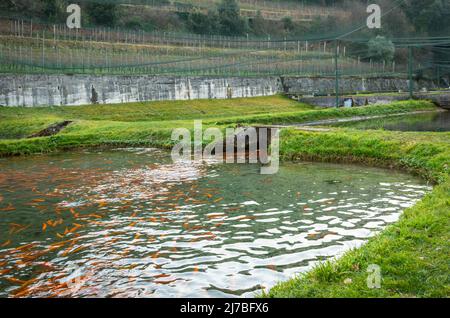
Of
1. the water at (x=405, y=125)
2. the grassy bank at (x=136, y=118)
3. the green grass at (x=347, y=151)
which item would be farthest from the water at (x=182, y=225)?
the water at (x=405, y=125)

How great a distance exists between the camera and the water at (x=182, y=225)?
752 cm

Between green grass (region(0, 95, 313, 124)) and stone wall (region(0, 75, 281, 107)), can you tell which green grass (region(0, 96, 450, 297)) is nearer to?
green grass (region(0, 95, 313, 124))

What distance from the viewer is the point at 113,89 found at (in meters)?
44.6

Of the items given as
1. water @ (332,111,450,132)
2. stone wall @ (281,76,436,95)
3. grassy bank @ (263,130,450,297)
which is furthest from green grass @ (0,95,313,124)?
grassy bank @ (263,130,450,297)

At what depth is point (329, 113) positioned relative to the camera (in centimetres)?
3822

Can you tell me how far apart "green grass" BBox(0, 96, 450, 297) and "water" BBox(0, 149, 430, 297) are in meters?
0.90

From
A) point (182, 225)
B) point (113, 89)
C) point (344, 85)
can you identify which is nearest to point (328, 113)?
point (113, 89)

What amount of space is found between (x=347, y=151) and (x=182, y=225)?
10541 millimetres

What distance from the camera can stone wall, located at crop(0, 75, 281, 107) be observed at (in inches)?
1518

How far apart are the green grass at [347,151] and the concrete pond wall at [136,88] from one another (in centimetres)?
166

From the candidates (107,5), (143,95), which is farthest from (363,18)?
(143,95)

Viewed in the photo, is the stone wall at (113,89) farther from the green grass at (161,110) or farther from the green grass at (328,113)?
the green grass at (328,113)

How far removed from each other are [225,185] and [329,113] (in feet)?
82.5
